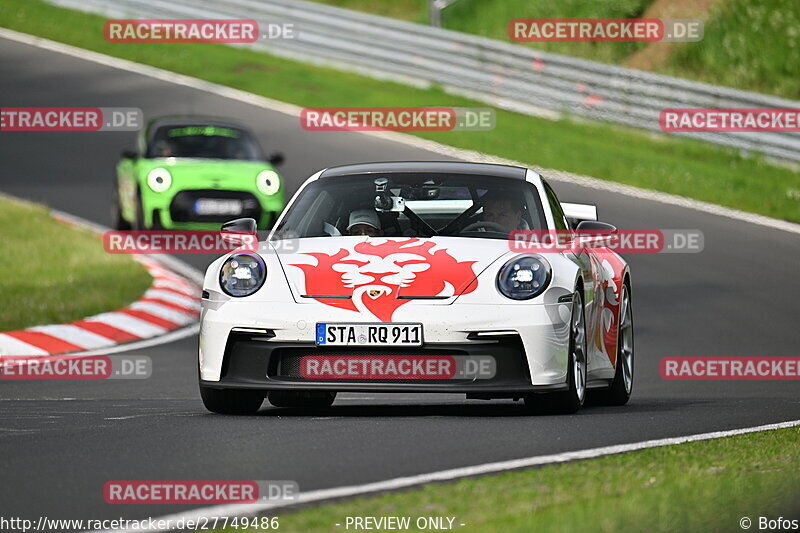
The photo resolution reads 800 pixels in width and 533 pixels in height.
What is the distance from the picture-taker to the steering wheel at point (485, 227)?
9113 millimetres

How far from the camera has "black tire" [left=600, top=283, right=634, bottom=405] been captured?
33.4 feet

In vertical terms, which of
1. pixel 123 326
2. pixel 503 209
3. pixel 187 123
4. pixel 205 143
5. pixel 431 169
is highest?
pixel 187 123

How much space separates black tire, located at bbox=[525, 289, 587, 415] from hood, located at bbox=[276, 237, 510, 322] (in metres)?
0.50

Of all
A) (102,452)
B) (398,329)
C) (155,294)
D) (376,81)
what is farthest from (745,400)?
(376,81)

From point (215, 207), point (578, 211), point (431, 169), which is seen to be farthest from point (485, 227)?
point (215, 207)

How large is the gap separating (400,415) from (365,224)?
1.09 meters

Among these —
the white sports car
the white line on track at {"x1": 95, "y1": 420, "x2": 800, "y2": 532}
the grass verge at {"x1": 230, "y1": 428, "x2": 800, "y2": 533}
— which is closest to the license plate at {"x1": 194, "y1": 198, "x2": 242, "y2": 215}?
the white sports car

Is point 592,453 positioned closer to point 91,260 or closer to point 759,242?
point 91,260

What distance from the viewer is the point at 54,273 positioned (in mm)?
16859

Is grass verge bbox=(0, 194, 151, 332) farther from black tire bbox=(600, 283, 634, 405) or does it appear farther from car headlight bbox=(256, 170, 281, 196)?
black tire bbox=(600, 283, 634, 405)

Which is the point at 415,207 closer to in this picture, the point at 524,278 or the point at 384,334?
the point at 524,278

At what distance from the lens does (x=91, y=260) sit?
17.7m

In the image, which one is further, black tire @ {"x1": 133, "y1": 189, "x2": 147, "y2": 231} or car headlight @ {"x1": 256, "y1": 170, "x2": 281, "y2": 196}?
car headlight @ {"x1": 256, "y1": 170, "x2": 281, "y2": 196}

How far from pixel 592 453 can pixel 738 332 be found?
8.36 m
